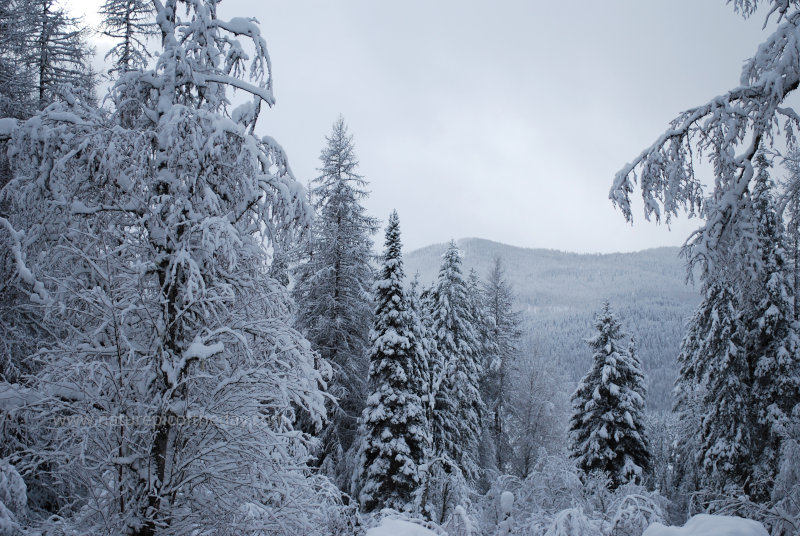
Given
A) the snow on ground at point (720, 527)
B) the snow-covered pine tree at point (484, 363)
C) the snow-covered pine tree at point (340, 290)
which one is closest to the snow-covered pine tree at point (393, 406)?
the snow-covered pine tree at point (340, 290)

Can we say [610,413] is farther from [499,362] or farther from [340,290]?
[340,290]

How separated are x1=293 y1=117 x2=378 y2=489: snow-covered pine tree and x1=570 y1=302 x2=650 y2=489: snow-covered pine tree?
33.4 ft

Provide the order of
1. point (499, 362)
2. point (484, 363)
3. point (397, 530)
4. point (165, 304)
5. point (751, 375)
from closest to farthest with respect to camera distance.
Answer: point (397, 530)
point (165, 304)
point (751, 375)
point (499, 362)
point (484, 363)

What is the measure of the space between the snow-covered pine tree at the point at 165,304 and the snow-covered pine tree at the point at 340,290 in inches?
425

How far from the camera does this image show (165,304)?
5.01m

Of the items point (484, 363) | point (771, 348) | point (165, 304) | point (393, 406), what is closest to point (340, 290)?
point (393, 406)

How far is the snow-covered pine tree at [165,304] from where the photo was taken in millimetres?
4672

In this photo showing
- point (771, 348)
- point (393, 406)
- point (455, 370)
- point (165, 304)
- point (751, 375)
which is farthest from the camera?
point (455, 370)

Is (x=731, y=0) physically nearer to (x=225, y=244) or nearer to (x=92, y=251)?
(x=225, y=244)

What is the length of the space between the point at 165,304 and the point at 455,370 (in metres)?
15.9

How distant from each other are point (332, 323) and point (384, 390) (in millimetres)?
3012

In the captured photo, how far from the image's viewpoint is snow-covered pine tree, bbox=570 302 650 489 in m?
19.8

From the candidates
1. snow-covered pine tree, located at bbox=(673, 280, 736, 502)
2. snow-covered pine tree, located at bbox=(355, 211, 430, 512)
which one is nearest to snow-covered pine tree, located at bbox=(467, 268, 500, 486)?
snow-covered pine tree, located at bbox=(355, 211, 430, 512)

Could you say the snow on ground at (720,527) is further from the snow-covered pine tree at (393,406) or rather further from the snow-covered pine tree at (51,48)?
the snow-covered pine tree at (51,48)
